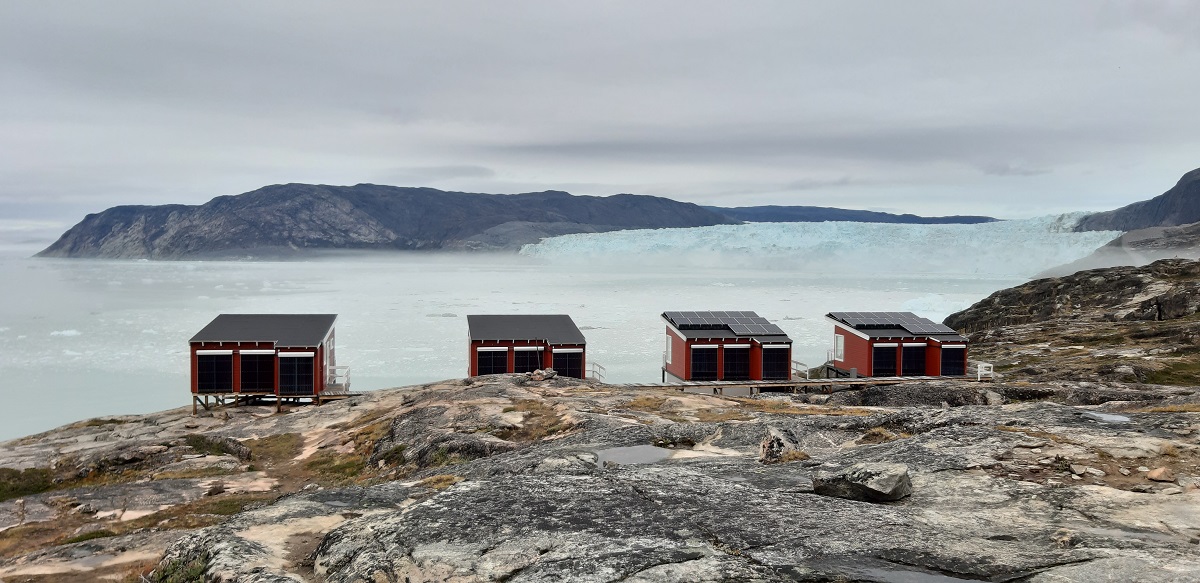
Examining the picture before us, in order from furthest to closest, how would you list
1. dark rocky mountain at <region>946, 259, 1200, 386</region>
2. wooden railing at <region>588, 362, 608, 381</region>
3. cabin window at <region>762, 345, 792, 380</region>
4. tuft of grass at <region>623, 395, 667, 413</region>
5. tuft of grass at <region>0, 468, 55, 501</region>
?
wooden railing at <region>588, 362, 608, 381</region>
cabin window at <region>762, 345, 792, 380</region>
dark rocky mountain at <region>946, 259, 1200, 386</region>
tuft of grass at <region>623, 395, 667, 413</region>
tuft of grass at <region>0, 468, 55, 501</region>

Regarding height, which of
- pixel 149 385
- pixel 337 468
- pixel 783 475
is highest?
pixel 783 475

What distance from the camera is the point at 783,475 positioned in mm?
12859

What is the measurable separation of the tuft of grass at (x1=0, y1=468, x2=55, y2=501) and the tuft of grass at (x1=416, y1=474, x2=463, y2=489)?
65.0 ft

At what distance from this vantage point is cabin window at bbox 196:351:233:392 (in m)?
45.6

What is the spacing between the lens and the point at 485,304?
132 metres

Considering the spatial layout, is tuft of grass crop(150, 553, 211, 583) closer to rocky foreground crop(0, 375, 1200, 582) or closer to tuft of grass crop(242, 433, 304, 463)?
rocky foreground crop(0, 375, 1200, 582)

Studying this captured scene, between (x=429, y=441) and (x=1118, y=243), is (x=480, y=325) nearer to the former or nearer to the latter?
(x=429, y=441)

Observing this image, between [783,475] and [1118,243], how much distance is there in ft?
513

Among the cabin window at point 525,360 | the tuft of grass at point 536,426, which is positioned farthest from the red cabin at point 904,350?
the tuft of grass at point 536,426

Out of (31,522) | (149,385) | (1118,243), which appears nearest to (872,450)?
(31,522)

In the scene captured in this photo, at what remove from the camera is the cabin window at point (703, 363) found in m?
47.9

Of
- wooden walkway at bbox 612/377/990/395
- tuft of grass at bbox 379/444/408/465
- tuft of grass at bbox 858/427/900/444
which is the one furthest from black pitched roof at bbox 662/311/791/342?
tuft of grass at bbox 858/427/900/444

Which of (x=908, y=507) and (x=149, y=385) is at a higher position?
(x=908, y=507)

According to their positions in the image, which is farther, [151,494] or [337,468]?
[337,468]
